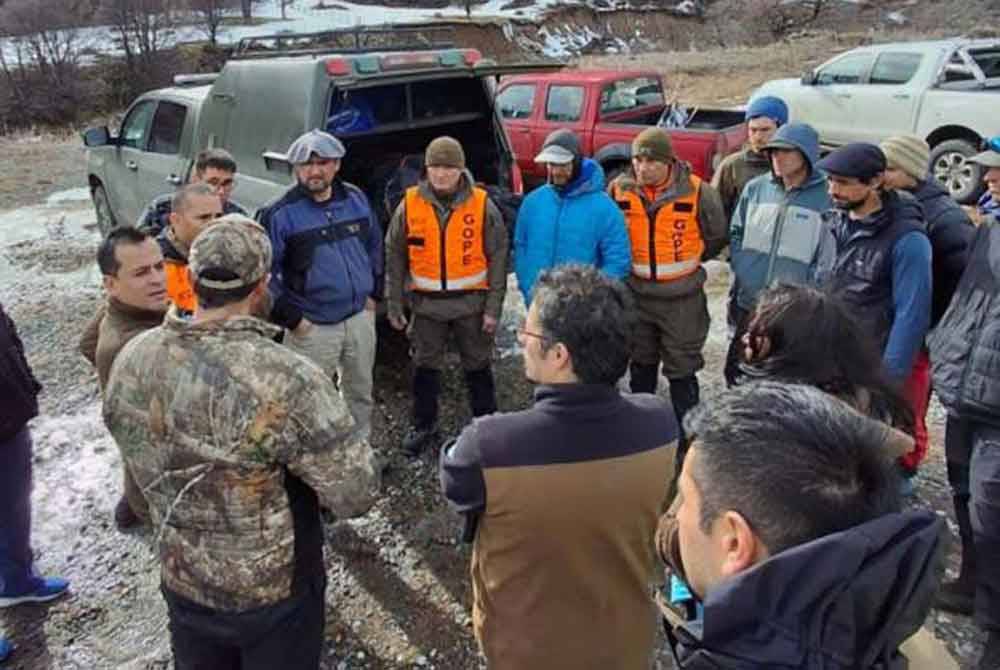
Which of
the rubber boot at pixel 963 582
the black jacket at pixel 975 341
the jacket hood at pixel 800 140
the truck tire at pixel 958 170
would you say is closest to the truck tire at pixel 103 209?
the jacket hood at pixel 800 140

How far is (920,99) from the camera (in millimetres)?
9109

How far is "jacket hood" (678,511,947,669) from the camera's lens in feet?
3.08

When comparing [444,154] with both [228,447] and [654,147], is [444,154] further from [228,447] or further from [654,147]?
[228,447]

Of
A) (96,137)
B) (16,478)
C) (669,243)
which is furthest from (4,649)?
(96,137)

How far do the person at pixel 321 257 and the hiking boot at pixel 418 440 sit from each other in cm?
62

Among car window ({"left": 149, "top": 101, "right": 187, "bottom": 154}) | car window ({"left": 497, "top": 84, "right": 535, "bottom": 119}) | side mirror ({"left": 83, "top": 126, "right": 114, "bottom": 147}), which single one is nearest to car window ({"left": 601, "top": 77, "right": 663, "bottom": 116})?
car window ({"left": 497, "top": 84, "right": 535, "bottom": 119})

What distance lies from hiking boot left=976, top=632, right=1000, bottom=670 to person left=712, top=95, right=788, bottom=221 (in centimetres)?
228

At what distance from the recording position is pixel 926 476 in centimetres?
379

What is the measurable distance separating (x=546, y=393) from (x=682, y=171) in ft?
7.86

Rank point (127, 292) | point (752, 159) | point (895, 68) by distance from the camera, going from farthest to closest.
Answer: point (895, 68)
point (752, 159)
point (127, 292)

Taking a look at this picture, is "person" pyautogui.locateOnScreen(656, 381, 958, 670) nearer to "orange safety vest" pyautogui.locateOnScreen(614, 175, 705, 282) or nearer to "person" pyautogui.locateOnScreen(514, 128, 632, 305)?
"person" pyautogui.locateOnScreen(514, 128, 632, 305)

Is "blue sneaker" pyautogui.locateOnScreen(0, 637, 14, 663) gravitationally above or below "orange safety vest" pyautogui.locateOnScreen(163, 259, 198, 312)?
below

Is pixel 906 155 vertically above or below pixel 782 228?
above

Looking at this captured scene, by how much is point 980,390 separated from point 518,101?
820 centimetres
